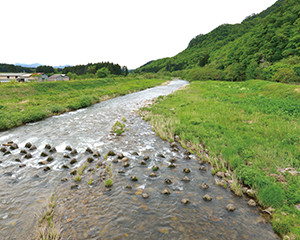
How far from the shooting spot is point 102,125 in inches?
672

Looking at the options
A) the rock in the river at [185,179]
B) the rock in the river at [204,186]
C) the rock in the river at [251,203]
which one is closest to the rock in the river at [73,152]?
the rock in the river at [185,179]

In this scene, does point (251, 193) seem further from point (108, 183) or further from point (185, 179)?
point (108, 183)

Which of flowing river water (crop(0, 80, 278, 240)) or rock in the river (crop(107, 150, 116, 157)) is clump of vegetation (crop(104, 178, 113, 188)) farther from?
rock in the river (crop(107, 150, 116, 157))

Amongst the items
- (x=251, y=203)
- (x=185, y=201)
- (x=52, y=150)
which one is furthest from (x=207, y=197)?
(x=52, y=150)

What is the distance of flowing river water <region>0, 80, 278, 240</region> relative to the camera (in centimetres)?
525

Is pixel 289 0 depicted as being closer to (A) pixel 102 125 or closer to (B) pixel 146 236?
(A) pixel 102 125

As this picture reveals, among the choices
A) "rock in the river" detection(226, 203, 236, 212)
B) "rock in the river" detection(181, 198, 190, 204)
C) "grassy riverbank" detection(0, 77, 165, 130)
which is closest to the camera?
"rock in the river" detection(226, 203, 236, 212)

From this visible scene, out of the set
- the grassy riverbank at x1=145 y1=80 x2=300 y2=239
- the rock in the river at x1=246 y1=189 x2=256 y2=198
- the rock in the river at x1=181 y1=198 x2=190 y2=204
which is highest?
the grassy riverbank at x1=145 y1=80 x2=300 y2=239

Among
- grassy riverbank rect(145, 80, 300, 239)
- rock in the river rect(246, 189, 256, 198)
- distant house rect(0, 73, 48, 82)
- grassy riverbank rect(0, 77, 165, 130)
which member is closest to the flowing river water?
rock in the river rect(246, 189, 256, 198)

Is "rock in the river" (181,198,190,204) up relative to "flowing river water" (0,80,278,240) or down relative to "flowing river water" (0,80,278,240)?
up

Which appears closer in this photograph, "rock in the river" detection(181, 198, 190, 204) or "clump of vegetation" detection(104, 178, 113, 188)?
"rock in the river" detection(181, 198, 190, 204)

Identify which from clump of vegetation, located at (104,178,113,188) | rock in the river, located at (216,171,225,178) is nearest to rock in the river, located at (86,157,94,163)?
clump of vegetation, located at (104,178,113,188)

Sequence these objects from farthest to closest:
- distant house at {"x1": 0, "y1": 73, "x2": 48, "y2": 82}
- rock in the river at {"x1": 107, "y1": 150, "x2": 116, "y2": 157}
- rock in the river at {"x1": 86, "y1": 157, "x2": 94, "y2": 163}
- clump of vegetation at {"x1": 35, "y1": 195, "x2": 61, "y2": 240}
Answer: distant house at {"x1": 0, "y1": 73, "x2": 48, "y2": 82}, rock in the river at {"x1": 107, "y1": 150, "x2": 116, "y2": 157}, rock in the river at {"x1": 86, "y1": 157, "x2": 94, "y2": 163}, clump of vegetation at {"x1": 35, "y1": 195, "x2": 61, "y2": 240}

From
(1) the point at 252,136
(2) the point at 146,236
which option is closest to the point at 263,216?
(2) the point at 146,236
